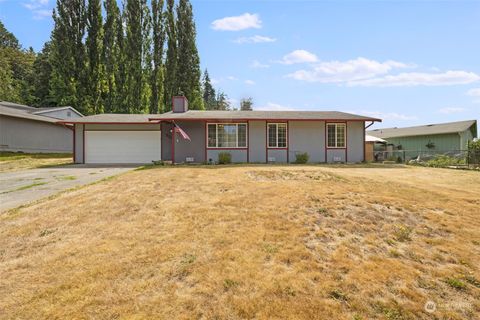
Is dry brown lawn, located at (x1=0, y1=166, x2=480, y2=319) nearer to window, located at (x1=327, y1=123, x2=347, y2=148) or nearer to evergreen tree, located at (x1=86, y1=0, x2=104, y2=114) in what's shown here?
window, located at (x1=327, y1=123, x2=347, y2=148)

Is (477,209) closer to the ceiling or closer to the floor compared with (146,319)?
closer to the ceiling

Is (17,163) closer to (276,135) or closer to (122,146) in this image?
(122,146)

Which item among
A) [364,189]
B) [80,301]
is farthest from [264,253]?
[364,189]

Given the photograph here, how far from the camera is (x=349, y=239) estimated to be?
4617mm

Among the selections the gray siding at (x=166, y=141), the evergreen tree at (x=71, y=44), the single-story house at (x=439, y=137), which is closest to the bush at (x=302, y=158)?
the gray siding at (x=166, y=141)

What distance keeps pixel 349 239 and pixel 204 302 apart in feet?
8.32

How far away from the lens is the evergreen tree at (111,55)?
92.3ft

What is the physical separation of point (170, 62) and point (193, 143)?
1693 cm

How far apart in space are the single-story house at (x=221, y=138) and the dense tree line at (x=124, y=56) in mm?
11962

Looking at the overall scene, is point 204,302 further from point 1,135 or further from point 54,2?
point 54,2

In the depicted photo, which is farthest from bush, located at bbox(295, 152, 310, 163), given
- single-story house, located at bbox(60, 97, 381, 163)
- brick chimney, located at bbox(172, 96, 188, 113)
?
brick chimney, located at bbox(172, 96, 188, 113)

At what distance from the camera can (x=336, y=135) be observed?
16.9 metres

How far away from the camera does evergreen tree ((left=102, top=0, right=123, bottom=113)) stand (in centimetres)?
2814

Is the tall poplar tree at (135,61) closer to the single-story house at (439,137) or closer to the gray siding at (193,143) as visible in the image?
the gray siding at (193,143)
